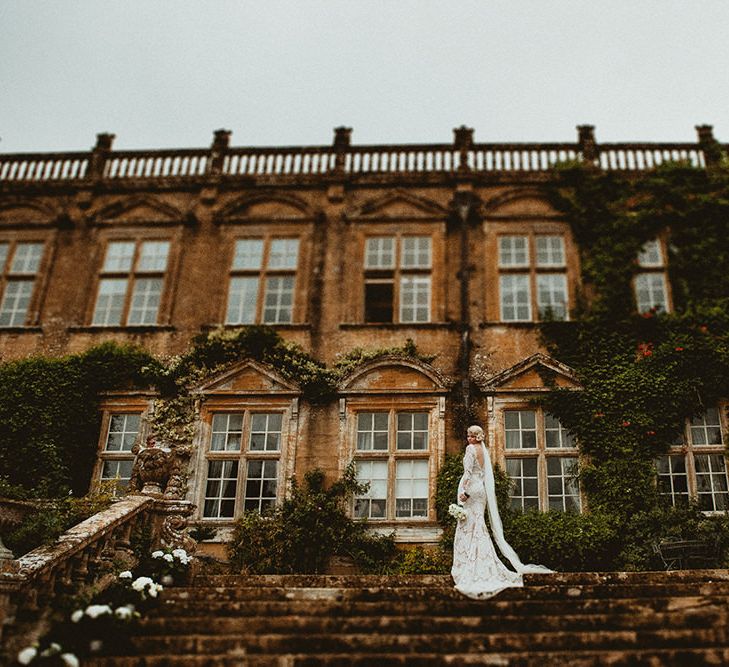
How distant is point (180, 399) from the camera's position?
15.5 metres

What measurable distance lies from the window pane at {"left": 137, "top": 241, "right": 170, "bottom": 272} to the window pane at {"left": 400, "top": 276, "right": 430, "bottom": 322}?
204 inches

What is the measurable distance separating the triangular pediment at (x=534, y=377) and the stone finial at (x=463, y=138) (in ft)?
17.1

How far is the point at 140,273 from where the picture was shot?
55.7 ft

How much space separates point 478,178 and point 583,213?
2.35 meters

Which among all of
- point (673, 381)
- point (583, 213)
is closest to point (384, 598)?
point (673, 381)

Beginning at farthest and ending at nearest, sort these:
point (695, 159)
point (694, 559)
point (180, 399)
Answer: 1. point (695, 159)
2. point (180, 399)
3. point (694, 559)

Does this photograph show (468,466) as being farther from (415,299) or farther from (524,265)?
(524,265)

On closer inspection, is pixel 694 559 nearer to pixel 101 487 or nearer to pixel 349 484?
pixel 349 484

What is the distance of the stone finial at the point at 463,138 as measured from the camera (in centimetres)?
1744

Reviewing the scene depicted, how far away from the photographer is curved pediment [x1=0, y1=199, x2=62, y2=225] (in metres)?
17.6

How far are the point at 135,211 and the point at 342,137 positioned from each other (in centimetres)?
491

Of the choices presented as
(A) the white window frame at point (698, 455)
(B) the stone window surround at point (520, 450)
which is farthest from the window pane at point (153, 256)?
(A) the white window frame at point (698, 455)

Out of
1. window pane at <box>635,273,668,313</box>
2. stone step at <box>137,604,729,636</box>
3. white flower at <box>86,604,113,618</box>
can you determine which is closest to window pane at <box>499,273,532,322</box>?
window pane at <box>635,273,668,313</box>

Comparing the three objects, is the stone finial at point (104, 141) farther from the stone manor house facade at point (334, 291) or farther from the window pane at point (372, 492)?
the window pane at point (372, 492)
